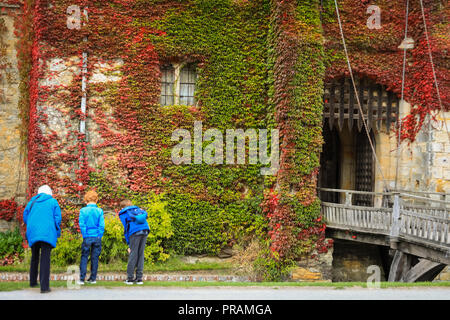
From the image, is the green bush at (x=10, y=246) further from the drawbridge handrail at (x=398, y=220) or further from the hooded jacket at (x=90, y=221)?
the drawbridge handrail at (x=398, y=220)

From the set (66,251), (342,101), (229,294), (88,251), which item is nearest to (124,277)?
(66,251)

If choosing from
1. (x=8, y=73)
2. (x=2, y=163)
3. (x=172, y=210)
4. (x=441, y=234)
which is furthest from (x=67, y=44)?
(x=441, y=234)

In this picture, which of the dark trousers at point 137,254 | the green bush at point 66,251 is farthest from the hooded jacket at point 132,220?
the green bush at point 66,251

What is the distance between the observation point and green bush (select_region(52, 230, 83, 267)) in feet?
41.9

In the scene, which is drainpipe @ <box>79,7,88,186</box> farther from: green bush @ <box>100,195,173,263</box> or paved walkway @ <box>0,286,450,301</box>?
paved walkway @ <box>0,286,450,301</box>

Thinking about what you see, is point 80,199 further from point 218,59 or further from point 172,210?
point 218,59

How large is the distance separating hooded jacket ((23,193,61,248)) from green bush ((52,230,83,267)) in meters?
5.25

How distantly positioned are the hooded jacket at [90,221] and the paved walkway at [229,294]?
1.05 meters

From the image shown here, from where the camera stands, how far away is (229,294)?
793 centimetres

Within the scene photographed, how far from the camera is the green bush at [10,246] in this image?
1365 centimetres

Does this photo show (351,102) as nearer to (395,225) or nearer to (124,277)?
(395,225)

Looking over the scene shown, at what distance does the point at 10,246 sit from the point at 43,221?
7198mm

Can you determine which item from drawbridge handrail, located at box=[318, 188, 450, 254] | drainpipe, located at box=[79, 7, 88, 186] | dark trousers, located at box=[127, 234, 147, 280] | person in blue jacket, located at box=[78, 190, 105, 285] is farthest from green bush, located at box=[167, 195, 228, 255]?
person in blue jacket, located at box=[78, 190, 105, 285]
